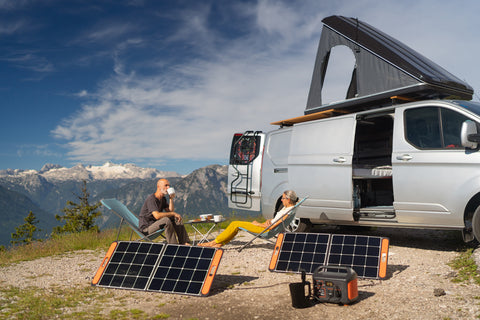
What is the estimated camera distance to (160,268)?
196 inches

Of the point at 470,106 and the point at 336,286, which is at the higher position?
the point at 470,106

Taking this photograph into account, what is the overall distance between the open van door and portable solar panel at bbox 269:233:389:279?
11.3 feet

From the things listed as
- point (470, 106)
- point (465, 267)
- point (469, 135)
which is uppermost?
point (470, 106)

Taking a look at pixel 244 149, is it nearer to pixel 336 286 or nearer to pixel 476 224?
pixel 476 224

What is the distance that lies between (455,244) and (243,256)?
12.0 ft

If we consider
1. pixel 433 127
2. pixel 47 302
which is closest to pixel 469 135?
pixel 433 127

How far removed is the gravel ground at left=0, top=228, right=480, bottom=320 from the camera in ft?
13.1

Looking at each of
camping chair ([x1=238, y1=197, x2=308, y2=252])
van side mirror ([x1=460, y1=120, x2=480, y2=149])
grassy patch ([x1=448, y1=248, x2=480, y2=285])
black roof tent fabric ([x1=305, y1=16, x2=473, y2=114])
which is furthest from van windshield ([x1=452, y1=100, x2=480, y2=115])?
camping chair ([x1=238, y1=197, x2=308, y2=252])

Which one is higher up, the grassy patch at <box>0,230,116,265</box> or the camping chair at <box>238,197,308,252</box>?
the camping chair at <box>238,197,308,252</box>

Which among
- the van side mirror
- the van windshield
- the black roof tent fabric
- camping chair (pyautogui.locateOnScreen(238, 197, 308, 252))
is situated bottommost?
camping chair (pyautogui.locateOnScreen(238, 197, 308, 252))

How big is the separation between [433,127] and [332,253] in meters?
2.58

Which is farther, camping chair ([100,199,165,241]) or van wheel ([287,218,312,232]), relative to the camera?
van wheel ([287,218,312,232])

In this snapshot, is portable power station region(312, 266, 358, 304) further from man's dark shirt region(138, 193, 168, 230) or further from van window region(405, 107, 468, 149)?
man's dark shirt region(138, 193, 168, 230)

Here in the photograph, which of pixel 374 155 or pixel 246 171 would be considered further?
pixel 246 171
